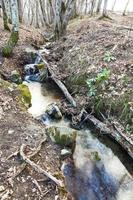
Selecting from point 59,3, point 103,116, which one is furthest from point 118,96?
point 59,3

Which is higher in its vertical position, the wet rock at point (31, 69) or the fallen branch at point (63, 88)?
the fallen branch at point (63, 88)

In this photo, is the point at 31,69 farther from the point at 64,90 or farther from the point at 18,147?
the point at 18,147

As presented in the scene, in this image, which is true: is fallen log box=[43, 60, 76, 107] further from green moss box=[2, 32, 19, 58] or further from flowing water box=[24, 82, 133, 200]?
green moss box=[2, 32, 19, 58]

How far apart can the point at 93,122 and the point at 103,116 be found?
1.32 feet

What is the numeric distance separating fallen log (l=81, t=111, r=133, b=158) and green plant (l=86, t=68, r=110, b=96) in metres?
1.12

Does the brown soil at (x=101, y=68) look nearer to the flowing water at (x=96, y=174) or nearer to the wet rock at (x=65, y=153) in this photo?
the flowing water at (x=96, y=174)

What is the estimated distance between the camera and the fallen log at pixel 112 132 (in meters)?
9.03

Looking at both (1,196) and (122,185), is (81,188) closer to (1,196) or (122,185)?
(122,185)

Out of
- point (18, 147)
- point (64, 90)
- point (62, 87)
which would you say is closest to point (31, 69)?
point (62, 87)

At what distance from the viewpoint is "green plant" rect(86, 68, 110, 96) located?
11.3m

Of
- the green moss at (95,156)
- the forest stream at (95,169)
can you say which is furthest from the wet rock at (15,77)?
the green moss at (95,156)

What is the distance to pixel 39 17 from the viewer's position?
2747 cm

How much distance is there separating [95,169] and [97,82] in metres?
3.97

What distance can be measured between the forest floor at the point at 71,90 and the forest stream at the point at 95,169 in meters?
0.57
